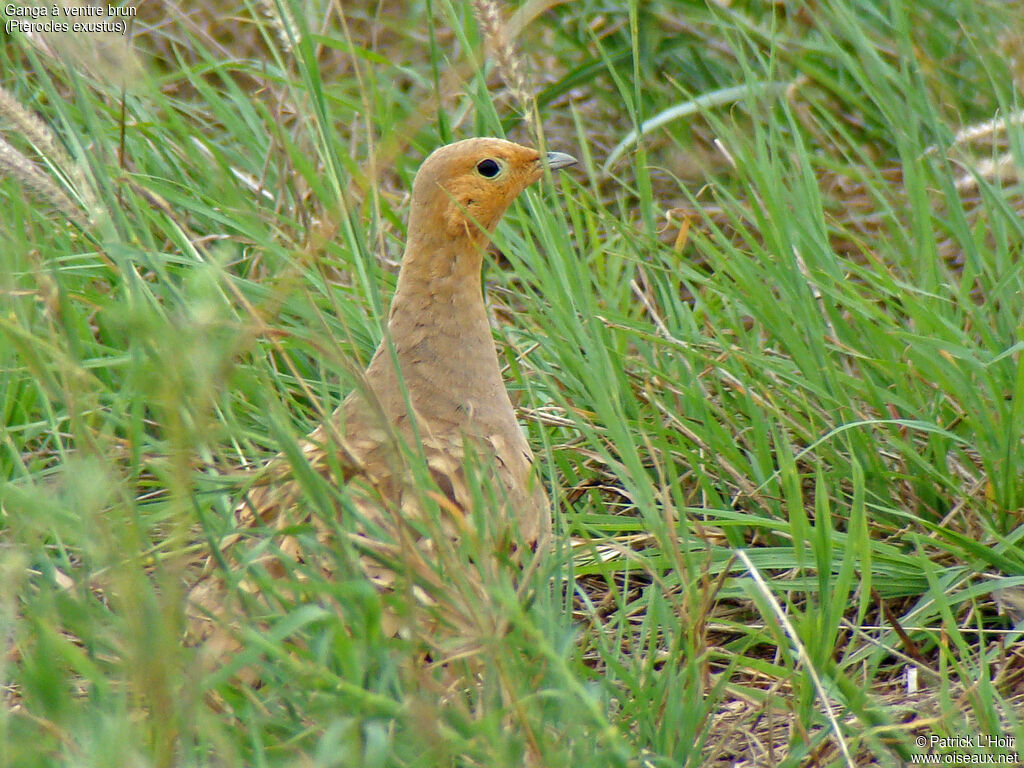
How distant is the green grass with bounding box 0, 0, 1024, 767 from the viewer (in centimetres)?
148

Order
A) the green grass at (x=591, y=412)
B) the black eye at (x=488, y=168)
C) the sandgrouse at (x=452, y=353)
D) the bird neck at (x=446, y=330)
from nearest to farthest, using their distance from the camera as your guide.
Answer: the green grass at (x=591, y=412)
the sandgrouse at (x=452, y=353)
the bird neck at (x=446, y=330)
the black eye at (x=488, y=168)

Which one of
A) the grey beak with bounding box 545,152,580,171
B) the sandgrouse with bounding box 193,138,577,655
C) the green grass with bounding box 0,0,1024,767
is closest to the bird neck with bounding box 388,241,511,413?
→ the sandgrouse with bounding box 193,138,577,655

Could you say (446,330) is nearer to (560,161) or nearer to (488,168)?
(488,168)

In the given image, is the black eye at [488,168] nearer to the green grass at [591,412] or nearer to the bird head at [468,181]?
the bird head at [468,181]

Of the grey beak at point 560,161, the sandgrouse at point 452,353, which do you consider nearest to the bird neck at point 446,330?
the sandgrouse at point 452,353

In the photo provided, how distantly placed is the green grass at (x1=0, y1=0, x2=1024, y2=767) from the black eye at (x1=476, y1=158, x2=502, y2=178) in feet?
0.40

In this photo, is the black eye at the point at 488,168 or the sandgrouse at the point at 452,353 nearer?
the sandgrouse at the point at 452,353

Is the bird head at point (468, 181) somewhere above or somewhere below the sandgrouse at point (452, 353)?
above

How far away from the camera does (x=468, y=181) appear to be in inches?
107

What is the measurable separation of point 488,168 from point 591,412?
2.01ft

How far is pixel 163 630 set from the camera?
128 centimetres

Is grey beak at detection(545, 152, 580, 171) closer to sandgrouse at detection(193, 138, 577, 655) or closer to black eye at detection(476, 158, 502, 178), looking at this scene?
sandgrouse at detection(193, 138, 577, 655)

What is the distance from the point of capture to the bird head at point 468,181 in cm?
269

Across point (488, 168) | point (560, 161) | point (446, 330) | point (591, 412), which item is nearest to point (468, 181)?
Result: point (488, 168)
